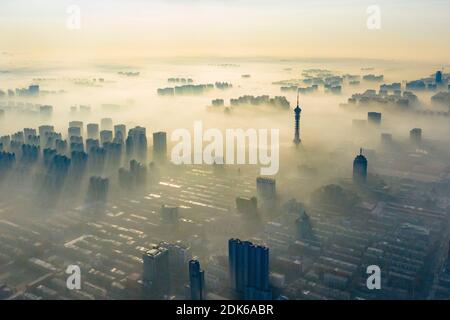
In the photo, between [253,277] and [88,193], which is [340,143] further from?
[253,277]

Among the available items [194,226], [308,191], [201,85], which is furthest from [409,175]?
[201,85]

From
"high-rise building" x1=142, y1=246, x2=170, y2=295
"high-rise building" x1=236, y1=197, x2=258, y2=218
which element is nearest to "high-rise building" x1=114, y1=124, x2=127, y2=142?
"high-rise building" x1=236, y1=197, x2=258, y2=218

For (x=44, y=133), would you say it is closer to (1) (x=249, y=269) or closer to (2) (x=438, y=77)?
(1) (x=249, y=269)

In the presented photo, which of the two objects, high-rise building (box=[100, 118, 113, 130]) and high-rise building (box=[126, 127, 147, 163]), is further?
high-rise building (box=[100, 118, 113, 130])

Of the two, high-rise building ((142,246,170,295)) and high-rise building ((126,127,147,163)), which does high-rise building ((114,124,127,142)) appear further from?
high-rise building ((142,246,170,295))

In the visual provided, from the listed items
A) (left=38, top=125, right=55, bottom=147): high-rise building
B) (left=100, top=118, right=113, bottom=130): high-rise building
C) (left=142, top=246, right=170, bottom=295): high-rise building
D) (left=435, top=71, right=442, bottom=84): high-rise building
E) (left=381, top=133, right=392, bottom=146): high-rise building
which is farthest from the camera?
(left=435, top=71, right=442, bottom=84): high-rise building

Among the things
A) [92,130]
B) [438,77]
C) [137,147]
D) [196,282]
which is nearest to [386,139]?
[438,77]
